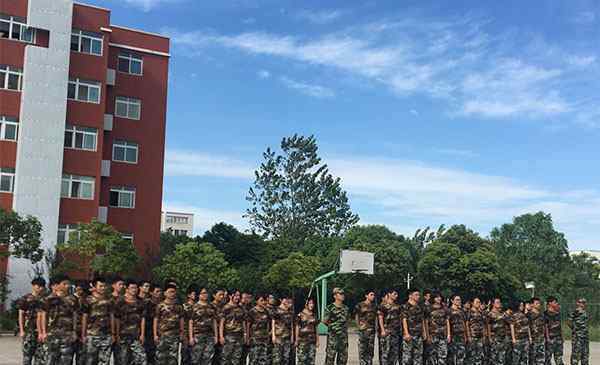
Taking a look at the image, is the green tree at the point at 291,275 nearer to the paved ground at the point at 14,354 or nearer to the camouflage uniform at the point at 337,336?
the paved ground at the point at 14,354

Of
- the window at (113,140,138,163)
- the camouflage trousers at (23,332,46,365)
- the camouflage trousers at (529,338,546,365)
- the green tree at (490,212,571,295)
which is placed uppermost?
the window at (113,140,138,163)

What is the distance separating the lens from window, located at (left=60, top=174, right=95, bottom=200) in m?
27.7

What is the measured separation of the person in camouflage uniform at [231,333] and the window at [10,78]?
19.3m

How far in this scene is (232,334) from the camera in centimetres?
1076

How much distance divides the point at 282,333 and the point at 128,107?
2185 centimetres

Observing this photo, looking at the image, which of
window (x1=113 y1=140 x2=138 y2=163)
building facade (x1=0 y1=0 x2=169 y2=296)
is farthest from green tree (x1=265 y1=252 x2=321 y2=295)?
window (x1=113 y1=140 x2=138 y2=163)

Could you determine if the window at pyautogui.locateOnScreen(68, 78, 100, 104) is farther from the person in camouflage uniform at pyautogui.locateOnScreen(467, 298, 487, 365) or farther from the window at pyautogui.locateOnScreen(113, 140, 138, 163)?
the person in camouflage uniform at pyautogui.locateOnScreen(467, 298, 487, 365)

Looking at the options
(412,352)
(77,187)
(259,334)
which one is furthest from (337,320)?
(77,187)

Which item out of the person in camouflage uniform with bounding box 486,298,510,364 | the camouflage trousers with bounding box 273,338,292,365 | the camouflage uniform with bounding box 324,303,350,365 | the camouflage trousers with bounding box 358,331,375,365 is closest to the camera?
the camouflage trousers with bounding box 273,338,292,365

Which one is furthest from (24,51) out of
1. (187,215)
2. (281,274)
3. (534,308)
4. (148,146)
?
(187,215)

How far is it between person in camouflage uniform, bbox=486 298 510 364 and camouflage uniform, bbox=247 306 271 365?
14.2 feet

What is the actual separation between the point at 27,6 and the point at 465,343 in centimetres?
2182

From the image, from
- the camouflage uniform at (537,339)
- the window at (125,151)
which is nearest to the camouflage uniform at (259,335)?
the camouflage uniform at (537,339)

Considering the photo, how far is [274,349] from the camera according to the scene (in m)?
11.0
